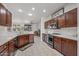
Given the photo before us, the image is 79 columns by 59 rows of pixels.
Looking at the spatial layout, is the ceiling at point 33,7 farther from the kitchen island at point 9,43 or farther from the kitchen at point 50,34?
the kitchen island at point 9,43

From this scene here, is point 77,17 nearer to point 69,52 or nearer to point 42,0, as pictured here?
point 69,52

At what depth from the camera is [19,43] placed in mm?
5824

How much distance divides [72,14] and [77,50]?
126 centimetres

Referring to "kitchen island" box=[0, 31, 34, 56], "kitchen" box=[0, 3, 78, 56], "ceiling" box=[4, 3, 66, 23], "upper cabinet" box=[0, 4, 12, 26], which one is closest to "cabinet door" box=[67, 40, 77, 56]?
"kitchen" box=[0, 3, 78, 56]

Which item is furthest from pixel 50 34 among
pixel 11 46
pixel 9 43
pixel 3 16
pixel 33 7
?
pixel 3 16

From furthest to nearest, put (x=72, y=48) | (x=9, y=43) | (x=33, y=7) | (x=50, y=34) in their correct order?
(x=50, y=34)
(x=33, y=7)
(x=72, y=48)
(x=9, y=43)

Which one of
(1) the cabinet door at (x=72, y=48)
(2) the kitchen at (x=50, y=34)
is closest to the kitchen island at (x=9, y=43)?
(2) the kitchen at (x=50, y=34)

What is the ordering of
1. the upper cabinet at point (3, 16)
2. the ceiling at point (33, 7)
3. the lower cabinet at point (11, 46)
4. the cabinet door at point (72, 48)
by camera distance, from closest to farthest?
the lower cabinet at point (11, 46) < the upper cabinet at point (3, 16) < the cabinet door at point (72, 48) < the ceiling at point (33, 7)

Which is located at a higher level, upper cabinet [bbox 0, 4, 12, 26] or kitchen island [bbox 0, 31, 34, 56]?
upper cabinet [bbox 0, 4, 12, 26]

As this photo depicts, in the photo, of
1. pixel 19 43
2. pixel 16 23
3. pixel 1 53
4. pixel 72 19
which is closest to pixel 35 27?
pixel 16 23

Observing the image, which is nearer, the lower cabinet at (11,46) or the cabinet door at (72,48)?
the lower cabinet at (11,46)

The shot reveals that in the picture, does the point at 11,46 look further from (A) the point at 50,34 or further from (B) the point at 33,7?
(A) the point at 50,34

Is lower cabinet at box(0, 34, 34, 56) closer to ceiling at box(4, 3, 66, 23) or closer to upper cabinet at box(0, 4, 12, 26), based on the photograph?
upper cabinet at box(0, 4, 12, 26)

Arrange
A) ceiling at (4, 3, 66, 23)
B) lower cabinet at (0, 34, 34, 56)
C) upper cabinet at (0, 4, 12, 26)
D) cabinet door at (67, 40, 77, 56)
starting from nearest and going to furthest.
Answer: lower cabinet at (0, 34, 34, 56) → upper cabinet at (0, 4, 12, 26) → cabinet door at (67, 40, 77, 56) → ceiling at (4, 3, 66, 23)
